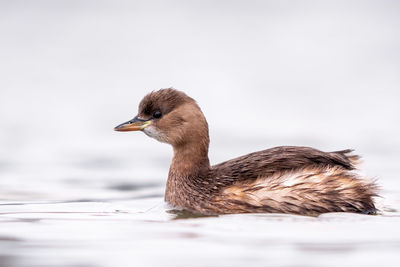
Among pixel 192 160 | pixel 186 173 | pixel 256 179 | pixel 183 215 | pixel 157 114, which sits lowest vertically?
pixel 183 215

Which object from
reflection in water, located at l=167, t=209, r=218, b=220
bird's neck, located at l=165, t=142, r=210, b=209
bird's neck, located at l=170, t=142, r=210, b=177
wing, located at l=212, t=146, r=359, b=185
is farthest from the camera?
bird's neck, located at l=170, t=142, r=210, b=177

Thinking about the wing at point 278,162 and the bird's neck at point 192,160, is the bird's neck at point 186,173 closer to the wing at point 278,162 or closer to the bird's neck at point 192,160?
the bird's neck at point 192,160

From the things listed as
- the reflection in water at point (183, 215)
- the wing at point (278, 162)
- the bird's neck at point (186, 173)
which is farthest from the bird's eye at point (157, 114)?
the reflection in water at point (183, 215)

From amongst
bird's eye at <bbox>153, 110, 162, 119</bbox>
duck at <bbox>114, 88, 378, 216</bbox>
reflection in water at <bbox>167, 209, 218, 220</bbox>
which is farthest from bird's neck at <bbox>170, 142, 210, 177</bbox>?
reflection in water at <bbox>167, 209, 218, 220</bbox>

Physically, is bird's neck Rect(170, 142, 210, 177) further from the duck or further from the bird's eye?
the bird's eye

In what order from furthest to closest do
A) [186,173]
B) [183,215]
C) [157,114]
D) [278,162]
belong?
[157,114]
[186,173]
[278,162]
[183,215]

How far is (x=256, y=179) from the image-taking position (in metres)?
8.80

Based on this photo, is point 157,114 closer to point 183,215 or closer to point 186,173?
point 186,173

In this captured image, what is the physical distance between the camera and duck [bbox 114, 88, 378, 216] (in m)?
8.65

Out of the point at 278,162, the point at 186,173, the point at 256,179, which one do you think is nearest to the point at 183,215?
the point at 256,179

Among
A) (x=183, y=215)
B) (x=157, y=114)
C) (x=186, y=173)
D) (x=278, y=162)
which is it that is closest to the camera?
(x=183, y=215)

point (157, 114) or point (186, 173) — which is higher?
point (157, 114)

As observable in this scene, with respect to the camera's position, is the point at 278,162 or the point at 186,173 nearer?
the point at 278,162

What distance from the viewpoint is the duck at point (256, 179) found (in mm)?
8648
